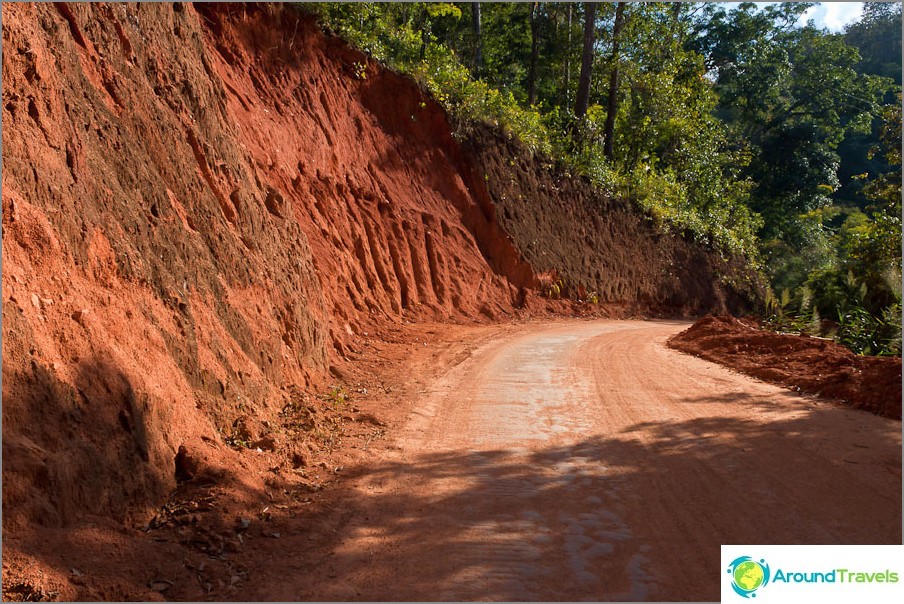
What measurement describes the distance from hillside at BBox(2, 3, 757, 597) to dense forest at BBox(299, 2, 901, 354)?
9.43 feet

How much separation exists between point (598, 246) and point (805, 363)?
1534 cm

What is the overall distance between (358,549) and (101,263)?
10.3ft

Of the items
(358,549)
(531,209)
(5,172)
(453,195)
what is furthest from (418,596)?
(531,209)

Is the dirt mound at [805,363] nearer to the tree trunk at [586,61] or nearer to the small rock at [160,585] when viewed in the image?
the small rock at [160,585]

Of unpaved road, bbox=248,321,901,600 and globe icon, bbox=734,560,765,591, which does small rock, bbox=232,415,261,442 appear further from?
globe icon, bbox=734,560,765,591

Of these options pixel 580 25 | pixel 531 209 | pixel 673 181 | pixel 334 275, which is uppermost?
pixel 580 25

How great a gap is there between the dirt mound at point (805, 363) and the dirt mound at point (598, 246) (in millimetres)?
8551

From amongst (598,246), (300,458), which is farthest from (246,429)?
(598,246)

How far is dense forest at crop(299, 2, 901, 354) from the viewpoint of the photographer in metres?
14.6

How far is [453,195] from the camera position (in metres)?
20.0

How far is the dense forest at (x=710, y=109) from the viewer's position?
47.9ft

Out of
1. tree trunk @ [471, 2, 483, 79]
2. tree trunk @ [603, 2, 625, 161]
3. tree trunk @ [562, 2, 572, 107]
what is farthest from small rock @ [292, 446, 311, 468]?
tree trunk @ [562, 2, 572, 107]

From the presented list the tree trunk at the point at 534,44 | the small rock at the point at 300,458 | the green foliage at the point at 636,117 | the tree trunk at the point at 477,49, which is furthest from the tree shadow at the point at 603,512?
the tree trunk at the point at 534,44

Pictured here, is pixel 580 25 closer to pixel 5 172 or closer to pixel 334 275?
pixel 334 275
